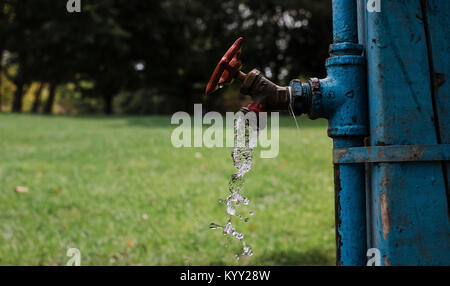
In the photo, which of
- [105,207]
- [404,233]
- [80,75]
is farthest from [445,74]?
[80,75]

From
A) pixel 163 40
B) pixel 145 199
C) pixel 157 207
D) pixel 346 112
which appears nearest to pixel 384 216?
pixel 346 112

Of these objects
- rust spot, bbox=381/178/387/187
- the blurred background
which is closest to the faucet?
rust spot, bbox=381/178/387/187

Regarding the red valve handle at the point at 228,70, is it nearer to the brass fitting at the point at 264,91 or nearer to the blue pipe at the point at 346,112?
the brass fitting at the point at 264,91

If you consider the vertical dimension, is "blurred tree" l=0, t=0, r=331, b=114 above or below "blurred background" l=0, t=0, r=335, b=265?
above

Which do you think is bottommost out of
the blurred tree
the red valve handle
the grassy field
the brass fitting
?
the grassy field

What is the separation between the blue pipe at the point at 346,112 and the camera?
1252 millimetres

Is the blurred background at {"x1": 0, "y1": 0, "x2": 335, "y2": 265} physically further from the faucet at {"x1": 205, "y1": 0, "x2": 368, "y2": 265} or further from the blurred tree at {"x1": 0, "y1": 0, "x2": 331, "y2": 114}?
the blurred tree at {"x1": 0, "y1": 0, "x2": 331, "y2": 114}

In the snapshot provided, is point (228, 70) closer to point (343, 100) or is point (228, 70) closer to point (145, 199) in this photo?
point (343, 100)

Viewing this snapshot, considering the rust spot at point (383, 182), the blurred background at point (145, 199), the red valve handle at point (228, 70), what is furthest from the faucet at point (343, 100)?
the blurred background at point (145, 199)

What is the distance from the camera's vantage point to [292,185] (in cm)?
454

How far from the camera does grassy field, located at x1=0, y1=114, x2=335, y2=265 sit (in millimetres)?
3090

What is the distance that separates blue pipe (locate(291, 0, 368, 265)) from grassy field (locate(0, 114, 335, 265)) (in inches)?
35.8
